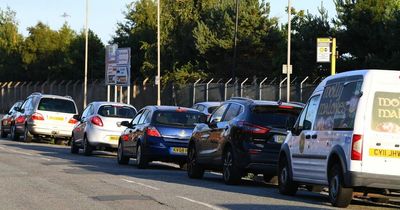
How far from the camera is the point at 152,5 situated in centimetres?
7894

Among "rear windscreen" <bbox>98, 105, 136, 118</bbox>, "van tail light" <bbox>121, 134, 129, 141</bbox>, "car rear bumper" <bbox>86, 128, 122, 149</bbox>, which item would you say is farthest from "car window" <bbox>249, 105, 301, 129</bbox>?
"rear windscreen" <bbox>98, 105, 136, 118</bbox>

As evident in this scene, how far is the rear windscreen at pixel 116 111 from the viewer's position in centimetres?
2578

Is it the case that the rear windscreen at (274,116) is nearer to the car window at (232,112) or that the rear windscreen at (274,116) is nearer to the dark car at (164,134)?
the car window at (232,112)

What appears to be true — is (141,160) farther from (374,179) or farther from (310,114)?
(374,179)

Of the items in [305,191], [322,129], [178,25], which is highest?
[178,25]

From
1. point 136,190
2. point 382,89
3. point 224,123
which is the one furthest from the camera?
point 224,123

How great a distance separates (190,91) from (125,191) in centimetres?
3699

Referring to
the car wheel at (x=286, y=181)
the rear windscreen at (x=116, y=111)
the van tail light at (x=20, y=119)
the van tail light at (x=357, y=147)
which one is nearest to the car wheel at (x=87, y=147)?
the rear windscreen at (x=116, y=111)

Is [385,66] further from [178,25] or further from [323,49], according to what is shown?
[178,25]

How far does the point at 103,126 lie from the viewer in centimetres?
2541

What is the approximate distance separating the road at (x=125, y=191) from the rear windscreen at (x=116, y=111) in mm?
4411

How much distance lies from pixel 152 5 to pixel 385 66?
36.8 meters

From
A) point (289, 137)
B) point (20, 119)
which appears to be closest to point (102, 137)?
point (20, 119)

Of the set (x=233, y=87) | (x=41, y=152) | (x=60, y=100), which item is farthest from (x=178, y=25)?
(x=41, y=152)
